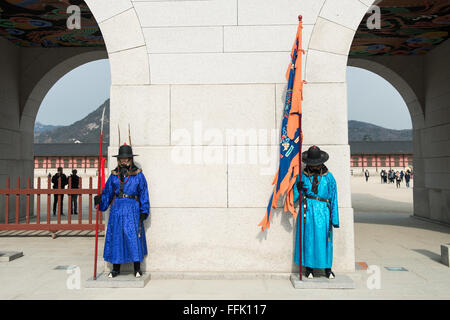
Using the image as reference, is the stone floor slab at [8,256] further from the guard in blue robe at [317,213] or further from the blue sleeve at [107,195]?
the guard in blue robe at [317,213]

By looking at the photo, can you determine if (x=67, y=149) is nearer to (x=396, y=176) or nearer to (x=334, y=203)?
(x=396, y=176)

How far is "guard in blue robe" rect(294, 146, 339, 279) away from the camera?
4.21 meters

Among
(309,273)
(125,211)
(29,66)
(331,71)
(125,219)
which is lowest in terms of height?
(309,273)

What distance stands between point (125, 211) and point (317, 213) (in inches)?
97.9

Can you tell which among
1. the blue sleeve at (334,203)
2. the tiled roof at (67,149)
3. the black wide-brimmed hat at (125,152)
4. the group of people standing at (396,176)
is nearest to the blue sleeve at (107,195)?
the black wide-brimmed hat at (125,152)

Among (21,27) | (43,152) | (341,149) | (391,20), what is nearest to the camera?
(341,149)


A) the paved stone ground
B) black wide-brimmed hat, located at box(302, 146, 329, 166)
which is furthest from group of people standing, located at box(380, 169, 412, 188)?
black wide-brimmed hat, located at box(302, 146, 329, 166)

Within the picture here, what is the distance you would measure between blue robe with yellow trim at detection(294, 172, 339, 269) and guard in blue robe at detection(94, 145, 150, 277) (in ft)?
6.91

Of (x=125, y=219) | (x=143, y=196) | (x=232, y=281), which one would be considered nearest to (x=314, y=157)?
(x=232, y=281)

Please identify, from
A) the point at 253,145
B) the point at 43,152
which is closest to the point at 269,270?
the point at 253,145

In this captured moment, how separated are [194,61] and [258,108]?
1.15 m

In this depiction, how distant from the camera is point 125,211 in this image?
14.0 feet

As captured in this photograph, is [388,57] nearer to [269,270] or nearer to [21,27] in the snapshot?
[269,270]

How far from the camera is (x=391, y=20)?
7734mm
